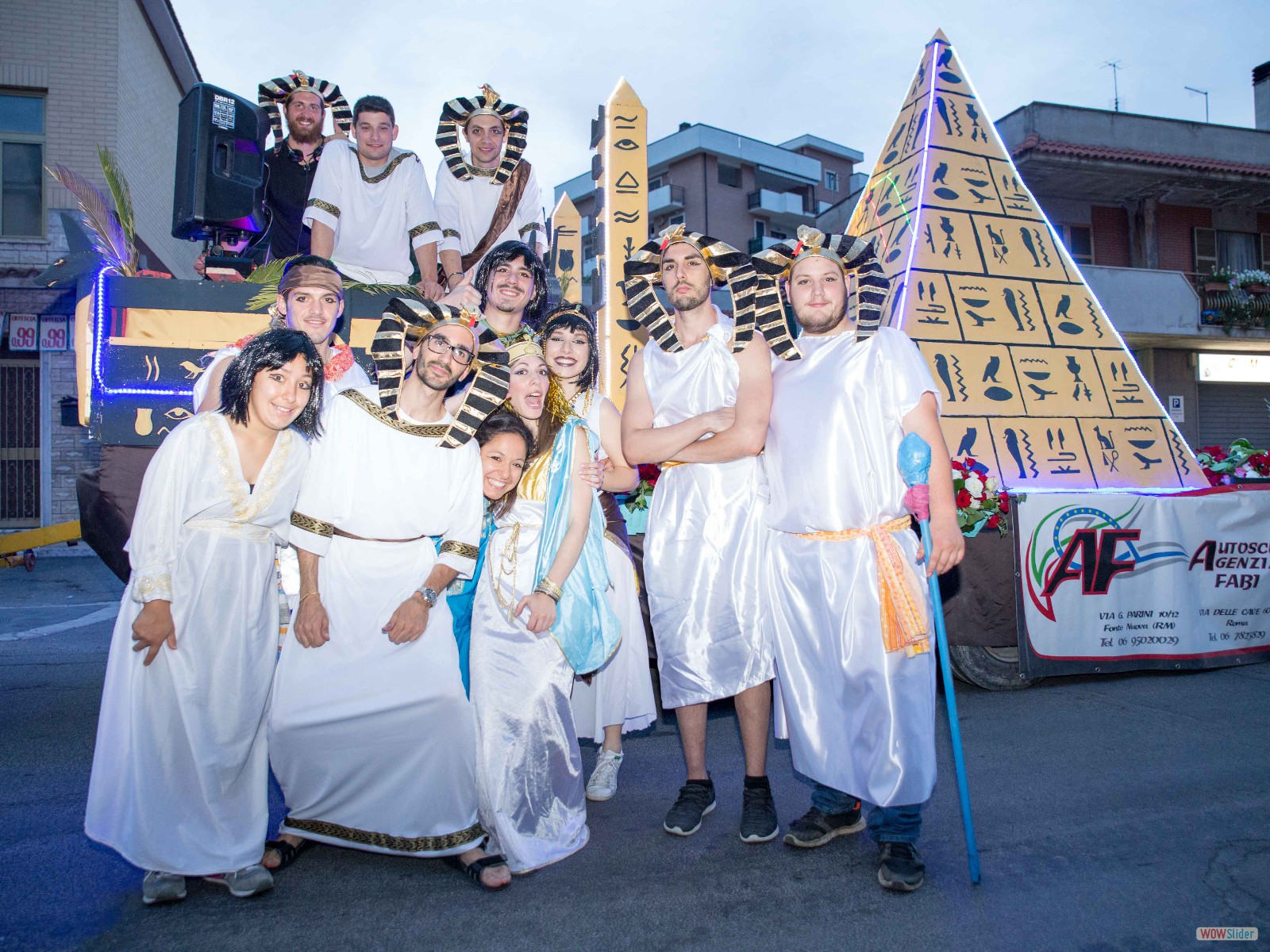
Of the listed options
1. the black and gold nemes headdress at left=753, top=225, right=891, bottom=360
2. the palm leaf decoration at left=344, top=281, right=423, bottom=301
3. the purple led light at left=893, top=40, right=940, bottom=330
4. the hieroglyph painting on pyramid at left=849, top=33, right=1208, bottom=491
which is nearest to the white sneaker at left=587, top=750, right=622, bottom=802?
the black and gold nemes headdress at left=753, top=225, right=891, bottom=360

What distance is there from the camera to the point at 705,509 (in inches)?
129

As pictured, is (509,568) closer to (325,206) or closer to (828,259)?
(828,259)

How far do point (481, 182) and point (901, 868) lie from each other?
4.37m

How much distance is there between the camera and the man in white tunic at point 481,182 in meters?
5.16

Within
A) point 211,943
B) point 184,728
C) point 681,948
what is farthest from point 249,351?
point 681,948

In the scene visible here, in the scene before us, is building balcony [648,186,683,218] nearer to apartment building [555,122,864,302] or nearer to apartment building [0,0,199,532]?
apartment building [555,122,864,302]

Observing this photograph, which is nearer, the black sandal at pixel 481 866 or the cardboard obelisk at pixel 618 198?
the black sandal at pixel 481 866

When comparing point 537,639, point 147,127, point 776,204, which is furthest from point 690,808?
point 776,204

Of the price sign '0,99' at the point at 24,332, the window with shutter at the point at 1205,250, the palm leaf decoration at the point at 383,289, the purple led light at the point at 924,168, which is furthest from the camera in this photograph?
the window with shutter at the point at 1205,250

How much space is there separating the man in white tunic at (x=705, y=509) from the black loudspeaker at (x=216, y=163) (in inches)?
118

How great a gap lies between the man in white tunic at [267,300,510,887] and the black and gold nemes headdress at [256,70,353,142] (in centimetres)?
323

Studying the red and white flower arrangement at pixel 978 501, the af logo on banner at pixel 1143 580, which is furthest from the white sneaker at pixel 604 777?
the af logo on banner at pixel 1143 580

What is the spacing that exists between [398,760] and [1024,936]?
1.94 metres

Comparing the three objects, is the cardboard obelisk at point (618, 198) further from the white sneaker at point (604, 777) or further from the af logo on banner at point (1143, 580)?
the white sneaker at point (604, 777)
